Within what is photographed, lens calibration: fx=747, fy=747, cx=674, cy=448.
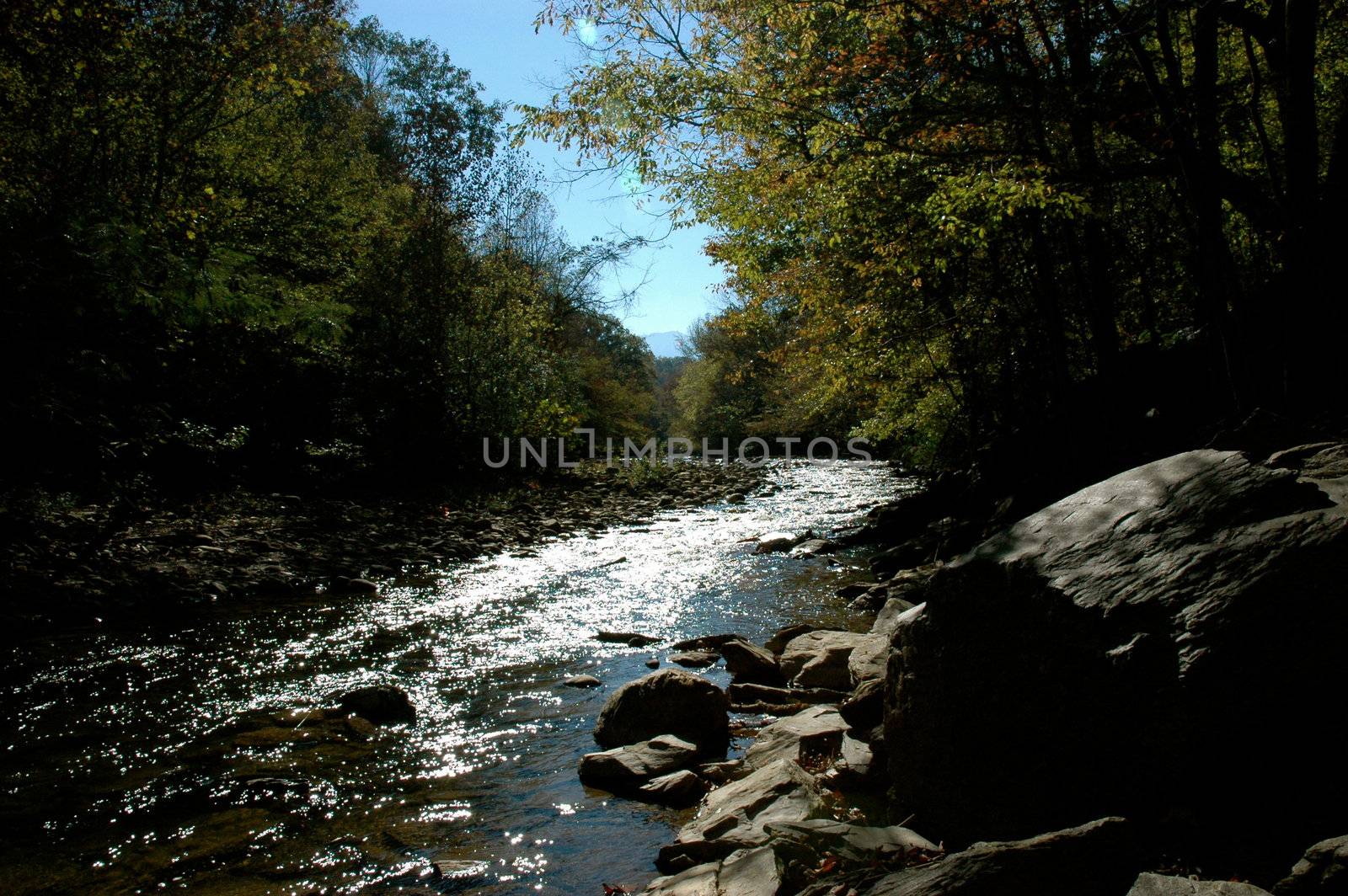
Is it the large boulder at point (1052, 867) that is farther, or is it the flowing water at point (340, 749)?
the flowing water at point (340, 749)

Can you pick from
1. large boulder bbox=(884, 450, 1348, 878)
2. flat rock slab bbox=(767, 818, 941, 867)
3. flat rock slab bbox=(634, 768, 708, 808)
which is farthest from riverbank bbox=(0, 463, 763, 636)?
large boulder bbox=(884, 450, 1348, 878)

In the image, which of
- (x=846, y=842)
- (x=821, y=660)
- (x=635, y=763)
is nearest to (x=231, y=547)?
(x=635, y=763)

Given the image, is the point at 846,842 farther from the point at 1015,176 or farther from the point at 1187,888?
the point at 1015,176

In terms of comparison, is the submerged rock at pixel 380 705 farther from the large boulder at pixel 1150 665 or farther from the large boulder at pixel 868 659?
the large boulder at pixel 1150 665

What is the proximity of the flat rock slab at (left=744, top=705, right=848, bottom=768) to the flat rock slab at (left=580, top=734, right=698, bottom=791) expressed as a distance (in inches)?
15.1

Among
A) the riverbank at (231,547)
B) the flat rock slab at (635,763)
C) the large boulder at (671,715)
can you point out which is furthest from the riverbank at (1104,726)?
the riverbank at (231,547)

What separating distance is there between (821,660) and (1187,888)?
12.4 feet

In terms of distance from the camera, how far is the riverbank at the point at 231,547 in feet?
24.8

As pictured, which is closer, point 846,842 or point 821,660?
point 846,842

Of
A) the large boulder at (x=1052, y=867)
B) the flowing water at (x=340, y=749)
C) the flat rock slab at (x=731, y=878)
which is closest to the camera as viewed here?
the large boulder at (x=1052, y=867)

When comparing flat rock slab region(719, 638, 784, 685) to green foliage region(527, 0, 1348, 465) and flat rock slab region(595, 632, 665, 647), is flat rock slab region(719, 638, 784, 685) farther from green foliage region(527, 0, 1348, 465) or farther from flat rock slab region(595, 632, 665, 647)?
green foliage region(527, 0, 1348, 465)

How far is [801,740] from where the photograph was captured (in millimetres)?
4094

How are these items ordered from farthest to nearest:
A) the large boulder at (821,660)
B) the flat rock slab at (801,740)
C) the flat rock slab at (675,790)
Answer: the large boulder at (821,660), the flat rock slab at (801,740), the flat rock slab at (675,790)

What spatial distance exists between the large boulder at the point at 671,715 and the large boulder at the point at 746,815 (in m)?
0.96
